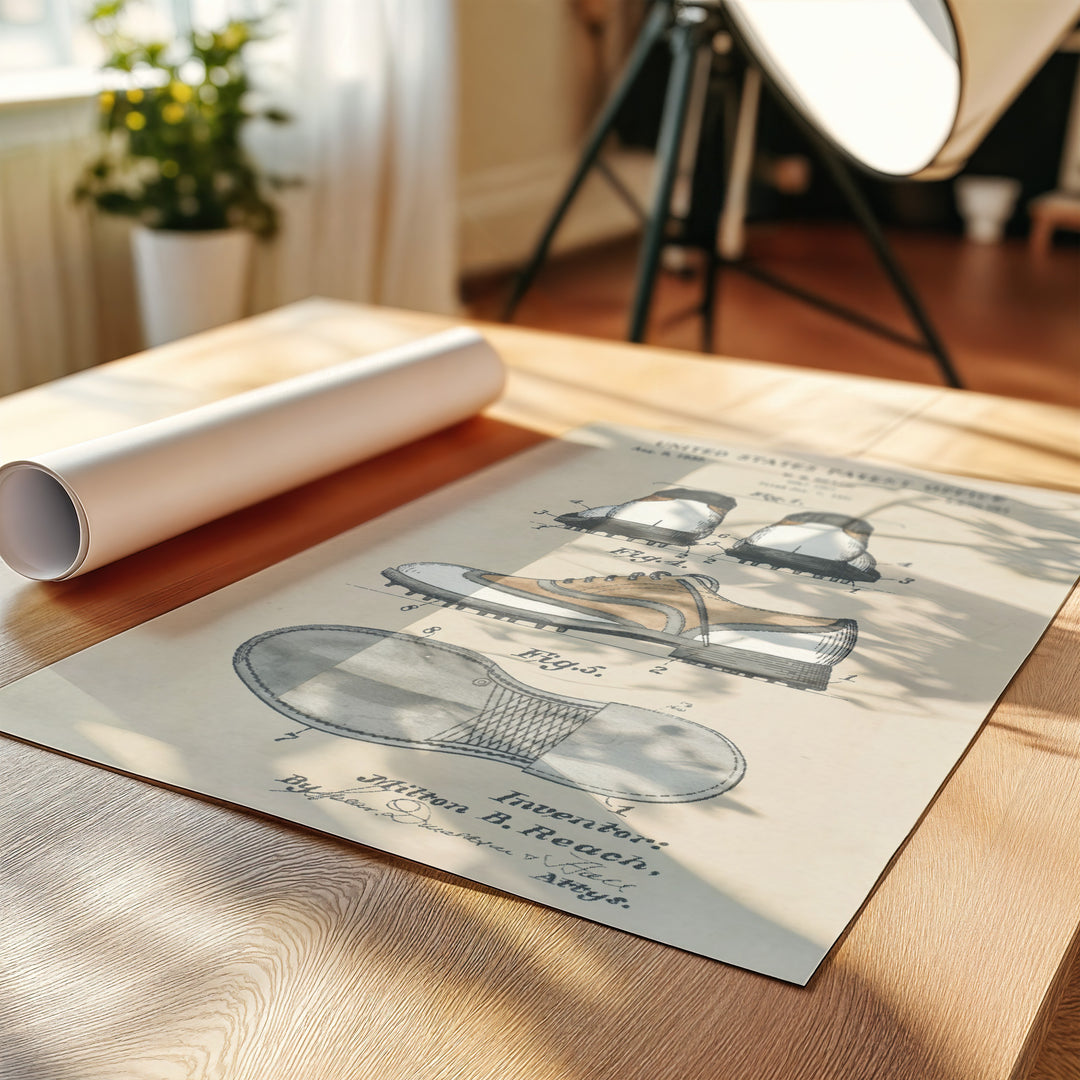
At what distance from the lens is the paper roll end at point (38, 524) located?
721 mm

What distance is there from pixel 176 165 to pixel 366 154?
553 mm

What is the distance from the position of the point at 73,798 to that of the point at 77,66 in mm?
2255

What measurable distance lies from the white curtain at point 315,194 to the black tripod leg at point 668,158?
1.30 metres

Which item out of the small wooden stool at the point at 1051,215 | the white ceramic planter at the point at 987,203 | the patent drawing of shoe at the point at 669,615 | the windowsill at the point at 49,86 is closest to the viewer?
the patent drawing of shoe at the point at 669,615

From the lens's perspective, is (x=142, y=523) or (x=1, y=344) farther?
(x=1, y=344)

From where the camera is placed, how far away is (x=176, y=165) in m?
2.38

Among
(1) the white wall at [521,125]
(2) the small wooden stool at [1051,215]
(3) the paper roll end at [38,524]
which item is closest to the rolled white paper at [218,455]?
(3) the paper roll end at [38,524]

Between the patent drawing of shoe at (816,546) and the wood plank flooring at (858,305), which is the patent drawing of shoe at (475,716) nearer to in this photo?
the patent drawing of shoe at (816,546)

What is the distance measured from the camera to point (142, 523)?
74cm

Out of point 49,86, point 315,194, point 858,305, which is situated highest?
point 49,86

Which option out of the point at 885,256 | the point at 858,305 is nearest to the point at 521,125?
the point at 858,305

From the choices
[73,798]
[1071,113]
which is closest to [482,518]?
[73,798]

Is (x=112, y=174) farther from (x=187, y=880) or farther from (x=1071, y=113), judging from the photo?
(x=1071, y=113)

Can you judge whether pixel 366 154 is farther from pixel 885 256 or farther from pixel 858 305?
Result: pixel 885 256
